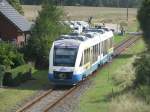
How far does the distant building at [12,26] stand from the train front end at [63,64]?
503 inches

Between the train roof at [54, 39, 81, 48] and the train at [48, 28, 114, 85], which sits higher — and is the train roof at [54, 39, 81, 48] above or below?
above

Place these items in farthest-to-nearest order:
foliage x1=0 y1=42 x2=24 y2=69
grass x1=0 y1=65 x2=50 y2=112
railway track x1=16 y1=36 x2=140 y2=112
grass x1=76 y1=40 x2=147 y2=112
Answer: foliage x1=0 y1=42 x2=24 y2=69, grass x1=0 y1=65 x2=50 y2=112, railway track x1=16 y1=36 x2=140 y2=112, grass x1=76 y1=40 x2=147 y2=112

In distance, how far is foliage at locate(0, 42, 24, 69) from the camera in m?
35.6

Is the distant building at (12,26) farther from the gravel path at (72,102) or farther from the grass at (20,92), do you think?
the gravel path at (72,102)

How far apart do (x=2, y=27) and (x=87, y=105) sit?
21.9 metres

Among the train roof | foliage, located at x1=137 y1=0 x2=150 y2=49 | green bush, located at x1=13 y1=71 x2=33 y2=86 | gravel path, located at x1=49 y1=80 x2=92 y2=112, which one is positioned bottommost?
gravel path, located at x1=49 y1=80 x2=92 y2=112

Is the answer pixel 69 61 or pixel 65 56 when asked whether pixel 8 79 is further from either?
pixel 69 61

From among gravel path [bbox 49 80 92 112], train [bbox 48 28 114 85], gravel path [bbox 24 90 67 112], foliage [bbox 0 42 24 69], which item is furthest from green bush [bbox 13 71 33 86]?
gravel path [bbox 49 80 92 112]

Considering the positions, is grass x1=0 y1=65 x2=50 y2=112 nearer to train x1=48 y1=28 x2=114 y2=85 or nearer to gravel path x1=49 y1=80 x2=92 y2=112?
train x1=48 y1=28 x2=114 y2=85

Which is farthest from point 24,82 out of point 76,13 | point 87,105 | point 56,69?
point 76,13

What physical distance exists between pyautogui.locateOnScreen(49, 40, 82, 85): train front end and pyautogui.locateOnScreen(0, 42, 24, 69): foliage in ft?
12.7

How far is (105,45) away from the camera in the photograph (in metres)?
44.4

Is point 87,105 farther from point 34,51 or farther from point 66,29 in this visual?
point 66,29

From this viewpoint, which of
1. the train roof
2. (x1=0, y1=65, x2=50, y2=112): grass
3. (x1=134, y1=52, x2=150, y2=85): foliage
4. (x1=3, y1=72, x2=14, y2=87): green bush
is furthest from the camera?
the train roof
